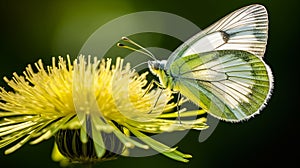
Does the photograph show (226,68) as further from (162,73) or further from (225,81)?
(162,73)

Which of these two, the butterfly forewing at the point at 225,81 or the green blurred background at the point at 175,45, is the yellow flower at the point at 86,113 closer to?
the butterfly forewing at the point at 225,81

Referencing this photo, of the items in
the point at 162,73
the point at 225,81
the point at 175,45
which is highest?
the point at 175,45

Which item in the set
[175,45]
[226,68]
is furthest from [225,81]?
[175,45]

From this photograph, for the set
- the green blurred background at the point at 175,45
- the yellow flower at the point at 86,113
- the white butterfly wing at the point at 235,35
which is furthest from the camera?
the green blurred background at the point at 175,45

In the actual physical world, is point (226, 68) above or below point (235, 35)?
below

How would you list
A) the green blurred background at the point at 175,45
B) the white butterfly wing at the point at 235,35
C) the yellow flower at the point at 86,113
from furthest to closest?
the green blurred background at the point at 175,45 → the white butterfly wing at the point at 235,35 → the yellow flower at the point at 86,113

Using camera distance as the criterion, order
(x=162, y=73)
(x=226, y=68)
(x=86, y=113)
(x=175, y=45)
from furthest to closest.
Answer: (x=175, y=45), (x=226, y=68), (x=162, y=73), (x=86, y=113)

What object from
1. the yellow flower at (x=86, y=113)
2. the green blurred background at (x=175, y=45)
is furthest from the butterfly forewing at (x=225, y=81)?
the green blurred background at (x=175, y=45)

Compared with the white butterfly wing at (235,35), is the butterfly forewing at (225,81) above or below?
below

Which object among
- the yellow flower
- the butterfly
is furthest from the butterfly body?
the yellow flower
